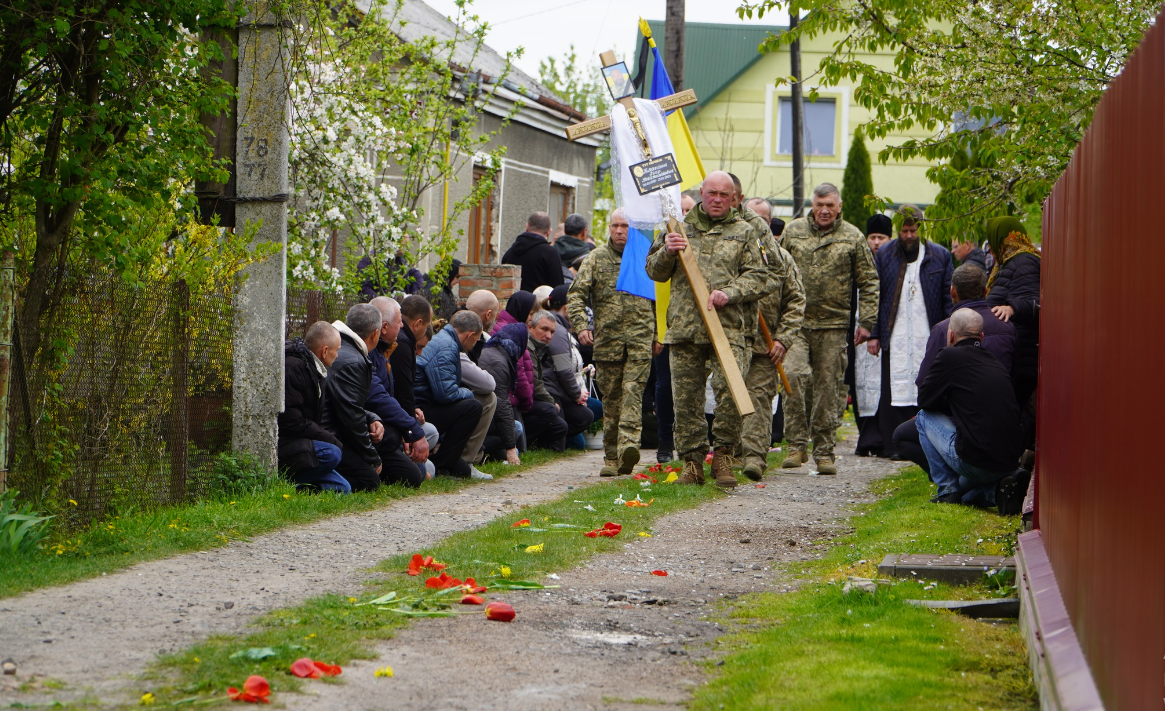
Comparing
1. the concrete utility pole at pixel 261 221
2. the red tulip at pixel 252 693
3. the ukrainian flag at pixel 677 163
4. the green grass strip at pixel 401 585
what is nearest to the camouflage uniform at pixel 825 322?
the ukrainian flag at pixel 677 163

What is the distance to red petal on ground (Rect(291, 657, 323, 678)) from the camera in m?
4.38

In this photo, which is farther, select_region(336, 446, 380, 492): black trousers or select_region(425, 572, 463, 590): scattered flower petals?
select_region(336, 446, 380, 492): black trousers

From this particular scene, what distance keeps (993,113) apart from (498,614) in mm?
6825

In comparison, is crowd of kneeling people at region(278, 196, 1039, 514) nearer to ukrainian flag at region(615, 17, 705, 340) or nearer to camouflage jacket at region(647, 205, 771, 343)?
camouflage jacket at region(647, 205, 771, 343)

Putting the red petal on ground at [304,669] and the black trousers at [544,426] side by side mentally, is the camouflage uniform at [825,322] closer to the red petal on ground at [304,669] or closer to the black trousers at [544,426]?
the black trousers at [544,426]

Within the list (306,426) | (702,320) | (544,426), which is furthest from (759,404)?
(306,426)

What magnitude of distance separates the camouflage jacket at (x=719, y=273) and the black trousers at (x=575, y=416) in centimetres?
369

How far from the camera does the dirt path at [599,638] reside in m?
4.33

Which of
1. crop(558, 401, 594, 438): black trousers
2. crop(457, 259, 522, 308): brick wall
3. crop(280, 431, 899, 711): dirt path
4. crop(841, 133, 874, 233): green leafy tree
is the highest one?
crop(841, 133, 874, 233): green leafy tree

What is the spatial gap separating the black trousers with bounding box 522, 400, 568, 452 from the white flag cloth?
10.4 ft

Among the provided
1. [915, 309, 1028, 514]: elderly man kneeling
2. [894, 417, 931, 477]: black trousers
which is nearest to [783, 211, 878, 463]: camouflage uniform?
[894, 417, 931, 477]: black trousers

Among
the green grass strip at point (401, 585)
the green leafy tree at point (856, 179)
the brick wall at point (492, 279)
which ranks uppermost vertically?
the green leafy tree at point (856, 179)

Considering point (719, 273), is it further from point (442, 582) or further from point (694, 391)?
point (442, 582)

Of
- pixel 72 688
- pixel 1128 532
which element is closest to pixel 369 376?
pixel 72 688
